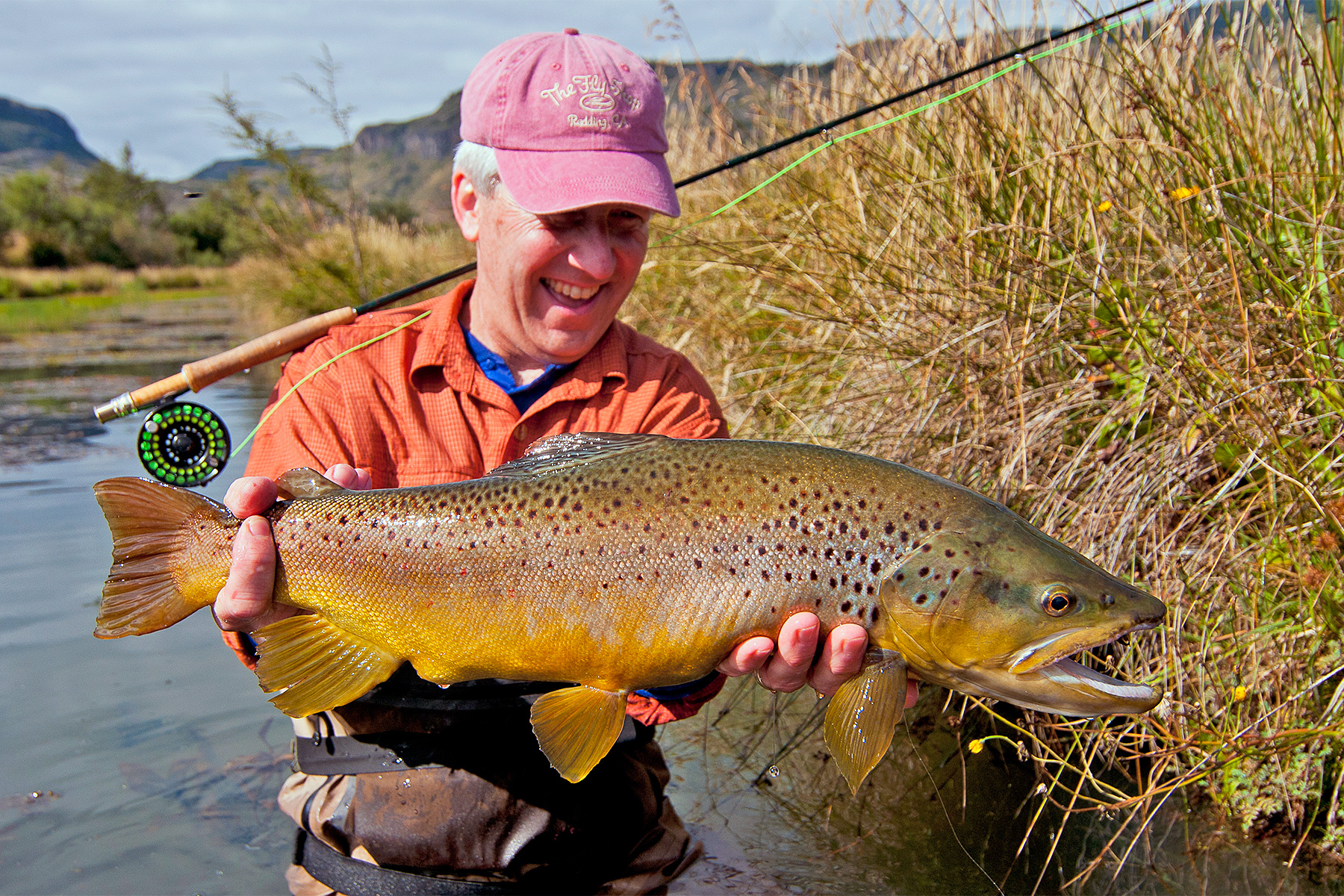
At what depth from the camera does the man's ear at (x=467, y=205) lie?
2.96m

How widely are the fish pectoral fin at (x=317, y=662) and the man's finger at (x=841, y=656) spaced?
964mm

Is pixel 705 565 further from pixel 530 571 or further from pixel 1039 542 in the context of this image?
pixel 1039 542

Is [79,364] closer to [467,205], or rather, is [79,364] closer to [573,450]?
[467,205]

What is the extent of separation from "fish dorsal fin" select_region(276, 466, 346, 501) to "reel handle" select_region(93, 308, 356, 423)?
0.99m

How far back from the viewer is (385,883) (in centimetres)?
257

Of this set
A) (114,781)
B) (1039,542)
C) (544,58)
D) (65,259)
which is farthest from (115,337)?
(65,259)

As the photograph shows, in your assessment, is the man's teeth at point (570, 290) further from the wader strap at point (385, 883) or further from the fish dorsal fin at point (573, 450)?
the wader strap at point (385, 883)

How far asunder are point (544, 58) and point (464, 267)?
111cm

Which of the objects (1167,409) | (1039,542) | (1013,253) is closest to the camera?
(1039,542)

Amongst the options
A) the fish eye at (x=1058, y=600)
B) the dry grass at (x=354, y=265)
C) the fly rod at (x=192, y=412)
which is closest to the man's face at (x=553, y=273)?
the fly rod at (x=192, y=412)

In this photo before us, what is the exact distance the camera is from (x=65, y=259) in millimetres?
48312

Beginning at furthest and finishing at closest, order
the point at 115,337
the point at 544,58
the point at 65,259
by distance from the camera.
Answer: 1. the point at 65,259
2. the point at 115,337
3. the point at 544,58

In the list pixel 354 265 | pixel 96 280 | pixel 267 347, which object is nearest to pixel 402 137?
pixel 96 280

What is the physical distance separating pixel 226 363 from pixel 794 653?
223 centimetres
